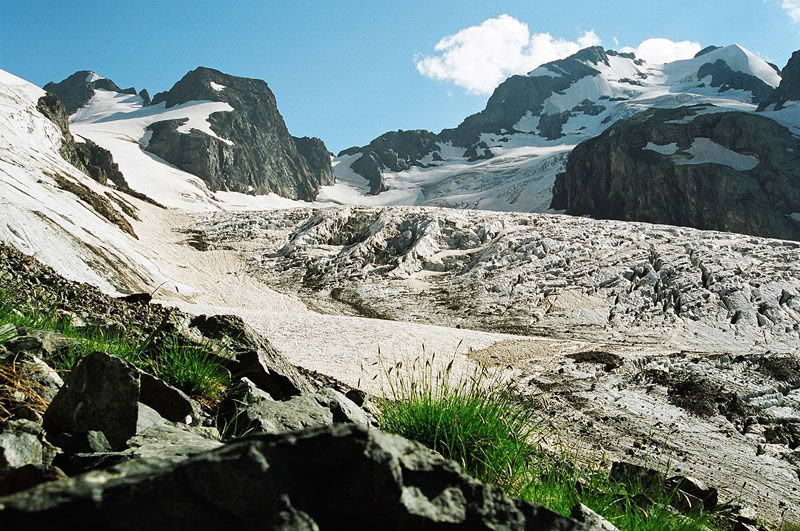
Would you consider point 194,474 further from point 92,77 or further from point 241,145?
point 92,77

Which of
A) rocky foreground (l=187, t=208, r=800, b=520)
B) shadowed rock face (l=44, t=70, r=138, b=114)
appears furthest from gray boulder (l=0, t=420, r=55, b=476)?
shadowed rock face (l=44, t=70, r=138, b=114)

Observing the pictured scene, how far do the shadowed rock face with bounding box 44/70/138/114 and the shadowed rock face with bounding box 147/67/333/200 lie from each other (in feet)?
92.8

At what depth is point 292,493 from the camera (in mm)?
1654

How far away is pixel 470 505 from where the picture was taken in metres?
Answer: 1.99

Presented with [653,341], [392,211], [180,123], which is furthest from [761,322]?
[180,123]

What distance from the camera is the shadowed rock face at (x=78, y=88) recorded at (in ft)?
574

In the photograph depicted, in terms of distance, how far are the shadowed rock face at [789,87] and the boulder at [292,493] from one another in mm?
151584

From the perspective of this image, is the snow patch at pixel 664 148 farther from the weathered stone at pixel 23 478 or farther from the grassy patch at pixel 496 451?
the weathered stone at pixel 23 478

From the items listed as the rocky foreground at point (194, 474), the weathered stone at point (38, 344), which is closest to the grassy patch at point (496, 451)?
the rocky foreground at point (194, 474)

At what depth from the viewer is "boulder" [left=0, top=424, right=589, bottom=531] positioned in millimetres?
1439

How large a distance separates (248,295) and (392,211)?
66.2 feet

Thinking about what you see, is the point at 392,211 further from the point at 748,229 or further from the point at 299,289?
the point at 748,229

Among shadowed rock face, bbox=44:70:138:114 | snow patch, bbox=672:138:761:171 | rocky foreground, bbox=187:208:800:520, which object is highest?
shadowed rock face, bbox=44:70:138:114

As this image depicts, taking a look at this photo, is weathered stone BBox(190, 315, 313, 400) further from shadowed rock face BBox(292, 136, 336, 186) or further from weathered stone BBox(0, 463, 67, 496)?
shadowed rock face BBox(292, 136, 336, 186)
